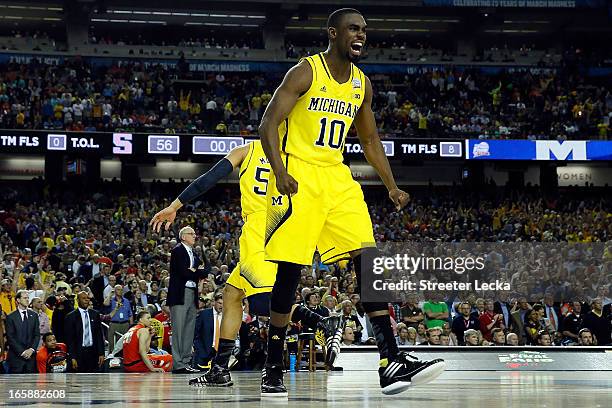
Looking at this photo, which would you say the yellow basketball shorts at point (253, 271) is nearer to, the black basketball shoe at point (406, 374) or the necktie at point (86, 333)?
the black basketball shoe at point (406, 374)

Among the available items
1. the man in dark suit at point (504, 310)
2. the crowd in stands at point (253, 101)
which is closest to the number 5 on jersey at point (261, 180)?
the man in dark suit at point (504, 310)

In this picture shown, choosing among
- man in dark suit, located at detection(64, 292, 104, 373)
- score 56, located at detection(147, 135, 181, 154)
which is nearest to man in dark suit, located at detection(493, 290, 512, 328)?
man in dark suit, located at detection(64, 292, 104, 373)

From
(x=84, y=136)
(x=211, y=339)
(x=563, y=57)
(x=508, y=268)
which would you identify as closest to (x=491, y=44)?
(x=563, y=57)

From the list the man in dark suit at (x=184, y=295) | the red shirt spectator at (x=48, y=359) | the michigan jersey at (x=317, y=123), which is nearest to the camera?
the michigan jersey at (x=317, y=123)

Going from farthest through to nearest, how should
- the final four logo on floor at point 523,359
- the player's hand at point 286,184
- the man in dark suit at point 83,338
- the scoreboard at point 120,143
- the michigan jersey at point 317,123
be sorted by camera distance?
the scoreboard at point 120,143, the man in dark suit at point 83,338, the final four logo on floor at point 523,359, the michigan jersey at point 317,123, the player's hand at point 286,184

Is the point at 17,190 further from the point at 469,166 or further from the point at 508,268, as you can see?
the point at 508,268

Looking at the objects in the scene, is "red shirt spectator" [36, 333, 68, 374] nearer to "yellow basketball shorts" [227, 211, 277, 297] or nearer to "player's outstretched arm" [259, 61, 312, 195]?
"yellow basketball shorts" [227, 211, 277, 297]

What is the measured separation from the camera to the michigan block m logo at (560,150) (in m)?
31.8

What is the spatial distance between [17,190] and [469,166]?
55.7 feet

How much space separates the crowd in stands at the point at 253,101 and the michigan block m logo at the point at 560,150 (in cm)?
66

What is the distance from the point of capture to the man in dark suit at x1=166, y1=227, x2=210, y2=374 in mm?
10148

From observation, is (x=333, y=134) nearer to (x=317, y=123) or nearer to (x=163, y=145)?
(x=317, y=123)

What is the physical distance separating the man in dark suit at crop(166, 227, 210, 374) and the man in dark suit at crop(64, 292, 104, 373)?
202 cm

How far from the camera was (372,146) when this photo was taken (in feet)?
19.0
